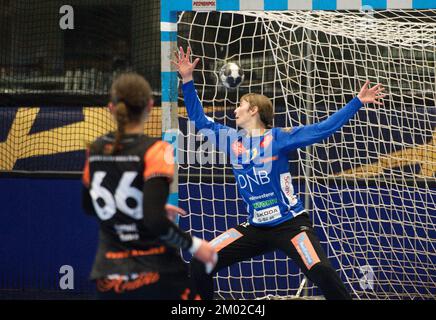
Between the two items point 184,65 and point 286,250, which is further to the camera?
point 184,65

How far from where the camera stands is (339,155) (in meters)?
7.93

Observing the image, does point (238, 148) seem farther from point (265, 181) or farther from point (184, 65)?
point (184, 65)

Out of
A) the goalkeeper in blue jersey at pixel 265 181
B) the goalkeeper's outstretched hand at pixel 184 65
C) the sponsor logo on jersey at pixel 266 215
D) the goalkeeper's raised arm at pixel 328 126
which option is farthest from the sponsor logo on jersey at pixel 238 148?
the goalkeeper's outstretched hand at pixel 184 65

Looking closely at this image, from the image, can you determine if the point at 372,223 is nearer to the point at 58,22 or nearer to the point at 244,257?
the point at 244,257

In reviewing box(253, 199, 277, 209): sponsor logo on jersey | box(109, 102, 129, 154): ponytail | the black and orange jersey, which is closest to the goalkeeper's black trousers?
box(253, 199, 277, 209): sponsor logo on jersey

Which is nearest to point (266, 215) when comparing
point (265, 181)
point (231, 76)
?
point (265, 181)

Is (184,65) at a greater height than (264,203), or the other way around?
(184,65)

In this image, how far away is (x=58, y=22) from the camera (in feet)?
27.7

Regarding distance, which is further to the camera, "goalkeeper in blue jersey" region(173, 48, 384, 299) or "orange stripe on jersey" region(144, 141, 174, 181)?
"goalkeeper in blue jersey" region(173, 48, 384, 299)

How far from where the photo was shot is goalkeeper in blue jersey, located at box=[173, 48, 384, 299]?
592 centimetres

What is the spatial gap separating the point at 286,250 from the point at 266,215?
0.30m

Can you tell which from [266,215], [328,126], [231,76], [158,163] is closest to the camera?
[158,163]

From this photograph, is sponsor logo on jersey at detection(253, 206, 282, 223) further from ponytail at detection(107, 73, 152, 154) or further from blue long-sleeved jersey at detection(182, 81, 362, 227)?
ponytail at detection(107, 73, 152, 154)

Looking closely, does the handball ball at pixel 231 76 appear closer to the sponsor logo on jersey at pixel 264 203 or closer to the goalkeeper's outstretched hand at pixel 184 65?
the goalkeeper's outstretched hand at pixel 184 65
